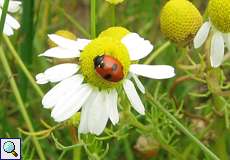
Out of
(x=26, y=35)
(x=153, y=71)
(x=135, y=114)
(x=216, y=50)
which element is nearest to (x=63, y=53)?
(x=153, y=71)

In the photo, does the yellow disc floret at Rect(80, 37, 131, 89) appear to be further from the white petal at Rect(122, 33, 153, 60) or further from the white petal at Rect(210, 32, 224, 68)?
the white petal at Rect(210, 32, 224, 68)

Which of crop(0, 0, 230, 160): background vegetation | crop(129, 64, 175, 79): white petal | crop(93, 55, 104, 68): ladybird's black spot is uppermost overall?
crop(93, 55, 104, 68): ladybird's black spot

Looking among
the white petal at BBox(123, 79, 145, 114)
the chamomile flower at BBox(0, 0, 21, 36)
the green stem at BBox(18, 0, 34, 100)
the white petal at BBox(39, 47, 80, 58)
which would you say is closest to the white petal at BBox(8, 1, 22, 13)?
the chamomile flower at BBox(0, 0, 21, 36)

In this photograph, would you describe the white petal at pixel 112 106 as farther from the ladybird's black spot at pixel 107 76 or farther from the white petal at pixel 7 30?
the white petal at pixel 7 30

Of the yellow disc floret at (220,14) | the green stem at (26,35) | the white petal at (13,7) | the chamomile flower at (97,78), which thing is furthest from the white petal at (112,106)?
the green stem at (26,35)

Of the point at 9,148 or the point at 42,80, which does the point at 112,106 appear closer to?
the point at 42,80

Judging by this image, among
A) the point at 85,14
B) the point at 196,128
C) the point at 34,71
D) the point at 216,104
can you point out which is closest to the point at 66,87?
the point at 216,104

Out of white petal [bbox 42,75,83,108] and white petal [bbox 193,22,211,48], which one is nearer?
white petal [bbox 42,75,83,108]

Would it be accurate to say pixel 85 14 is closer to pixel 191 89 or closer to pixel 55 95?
pixel 191 89
